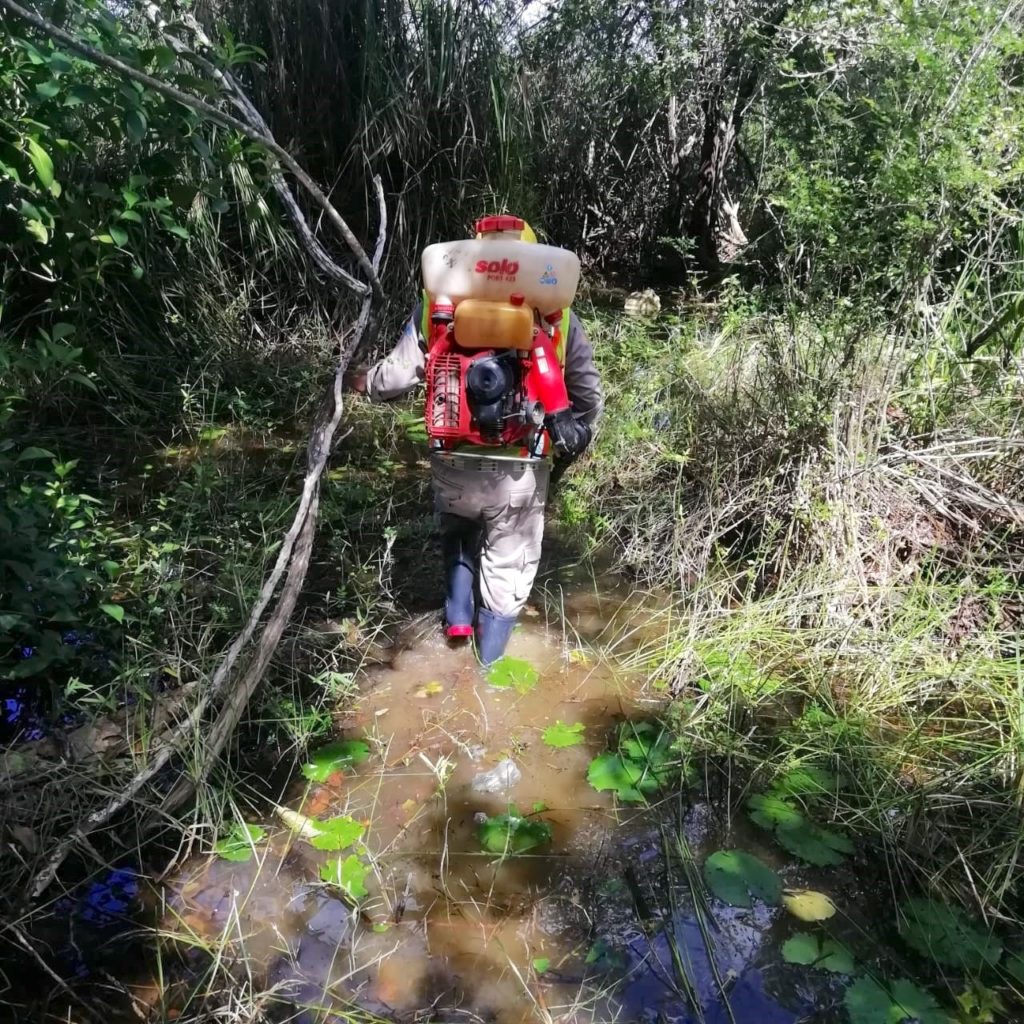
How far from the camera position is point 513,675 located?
2916mm

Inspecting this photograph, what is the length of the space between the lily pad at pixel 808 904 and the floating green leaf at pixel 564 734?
791mm

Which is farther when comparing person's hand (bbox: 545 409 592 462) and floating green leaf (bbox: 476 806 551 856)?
person's hand (bbox: 545 409 592 462)

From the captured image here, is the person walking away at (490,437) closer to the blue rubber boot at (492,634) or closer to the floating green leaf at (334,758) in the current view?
the blue rubber boot at (492,634)

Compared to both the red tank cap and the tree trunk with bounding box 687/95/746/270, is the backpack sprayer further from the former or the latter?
the tree trunk with bounding box 687/95/746/270

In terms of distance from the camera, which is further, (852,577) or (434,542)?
(434,542)

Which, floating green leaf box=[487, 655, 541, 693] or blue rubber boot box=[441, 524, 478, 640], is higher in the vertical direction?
blue rubber boot box=[441, 524, 478, 640]

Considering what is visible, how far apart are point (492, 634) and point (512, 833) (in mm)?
838

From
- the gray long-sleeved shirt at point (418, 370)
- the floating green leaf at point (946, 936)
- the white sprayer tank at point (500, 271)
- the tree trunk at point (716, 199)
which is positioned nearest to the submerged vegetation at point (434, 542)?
the floating green leaf at point (946, 936)

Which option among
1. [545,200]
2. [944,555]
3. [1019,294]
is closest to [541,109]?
[545,200]

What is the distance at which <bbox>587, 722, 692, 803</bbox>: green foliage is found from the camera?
7.93ft

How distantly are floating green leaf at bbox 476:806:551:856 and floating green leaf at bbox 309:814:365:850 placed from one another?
0.35 m

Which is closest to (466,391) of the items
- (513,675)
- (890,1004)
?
(513,675)

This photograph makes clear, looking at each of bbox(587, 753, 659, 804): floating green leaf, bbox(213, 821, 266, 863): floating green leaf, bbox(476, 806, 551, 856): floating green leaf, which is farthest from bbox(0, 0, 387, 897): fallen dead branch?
bbox(587, 753, 659, 804): floating green leaf

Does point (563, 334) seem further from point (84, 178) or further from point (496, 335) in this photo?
point (84, 178)
